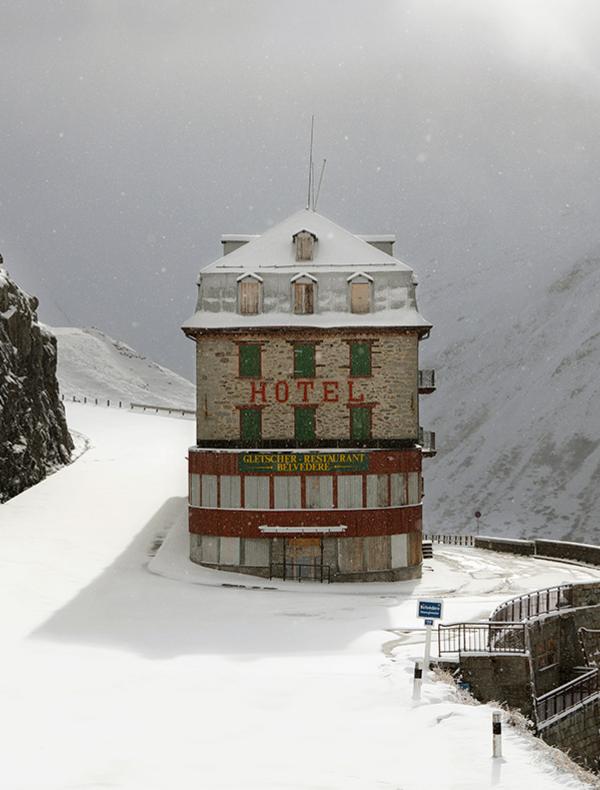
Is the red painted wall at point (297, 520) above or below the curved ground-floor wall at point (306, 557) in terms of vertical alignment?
above

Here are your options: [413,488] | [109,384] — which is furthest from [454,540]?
[109,384]

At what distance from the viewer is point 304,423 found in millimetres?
46375

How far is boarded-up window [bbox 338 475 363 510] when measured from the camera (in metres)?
45.2

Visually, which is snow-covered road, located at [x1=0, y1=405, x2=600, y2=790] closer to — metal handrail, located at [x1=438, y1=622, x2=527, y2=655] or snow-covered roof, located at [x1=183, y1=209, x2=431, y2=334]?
metal handrail, located at [x1=438, y1=622, x2=527, y2=655]

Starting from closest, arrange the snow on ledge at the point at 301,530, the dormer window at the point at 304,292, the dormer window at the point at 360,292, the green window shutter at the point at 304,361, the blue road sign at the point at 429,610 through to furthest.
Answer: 1. the blue road sign at the point at 429,610
2. the snow on ledge at the point at 301,530
3. the green window shutter at the point at 304,361
4. the dormer window at the point at 360,292
5. the dormer window at the point at 304,292

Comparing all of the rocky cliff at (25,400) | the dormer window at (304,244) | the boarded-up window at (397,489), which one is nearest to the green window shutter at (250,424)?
the boarded-up window at (397,489)

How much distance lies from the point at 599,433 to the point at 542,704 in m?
125

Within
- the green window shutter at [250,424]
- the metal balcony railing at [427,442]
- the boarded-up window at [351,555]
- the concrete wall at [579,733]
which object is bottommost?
the concrete wall at [579,733]

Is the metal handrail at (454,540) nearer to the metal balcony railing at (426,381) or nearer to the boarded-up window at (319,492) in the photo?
the metal balcony railing at (426,381)

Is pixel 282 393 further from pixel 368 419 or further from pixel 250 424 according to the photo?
pixel 368 419

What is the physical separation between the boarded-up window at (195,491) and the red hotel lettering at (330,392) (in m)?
6.32

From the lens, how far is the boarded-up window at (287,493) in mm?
45156

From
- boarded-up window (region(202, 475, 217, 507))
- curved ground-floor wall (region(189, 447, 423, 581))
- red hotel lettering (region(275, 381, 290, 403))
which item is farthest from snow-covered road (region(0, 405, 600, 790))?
red hotel lettering (region(275, 381, 290, 403))

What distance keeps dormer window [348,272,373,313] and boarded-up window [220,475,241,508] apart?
871 centimetres
